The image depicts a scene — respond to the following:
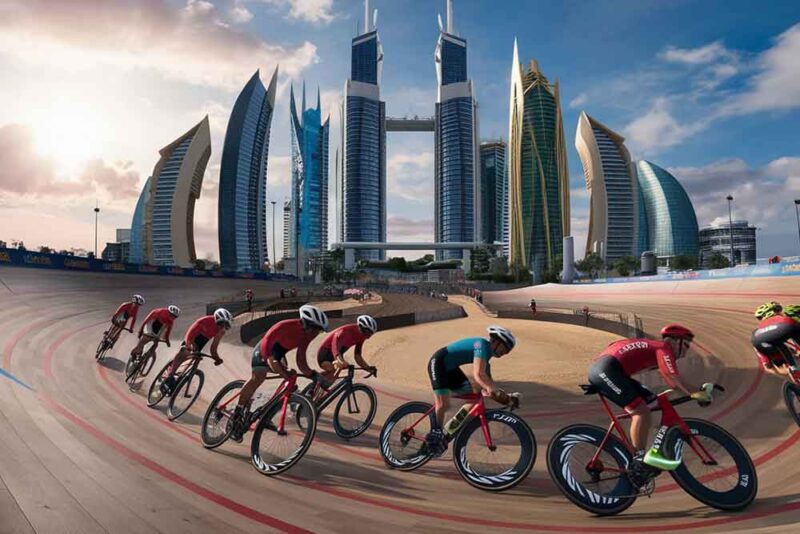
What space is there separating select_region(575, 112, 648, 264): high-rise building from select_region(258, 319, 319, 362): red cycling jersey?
528 feet

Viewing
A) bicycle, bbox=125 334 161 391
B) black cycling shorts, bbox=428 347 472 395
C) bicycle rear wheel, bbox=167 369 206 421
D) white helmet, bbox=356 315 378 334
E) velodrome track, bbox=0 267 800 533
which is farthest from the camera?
bicycle, bbox=125 334 161 391

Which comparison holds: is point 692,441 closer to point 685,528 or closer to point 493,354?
point 685,528

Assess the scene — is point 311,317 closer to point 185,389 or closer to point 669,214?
point 185,389

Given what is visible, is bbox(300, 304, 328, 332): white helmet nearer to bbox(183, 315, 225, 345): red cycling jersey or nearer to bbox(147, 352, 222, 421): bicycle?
bbox(147, 352, 222, 421): bicycle

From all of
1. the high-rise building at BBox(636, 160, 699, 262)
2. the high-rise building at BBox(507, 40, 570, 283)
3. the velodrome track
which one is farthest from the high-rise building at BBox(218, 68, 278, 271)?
the high-rise building at BBox(636, 160, 699, 262)

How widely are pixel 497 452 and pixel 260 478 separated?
272 cm

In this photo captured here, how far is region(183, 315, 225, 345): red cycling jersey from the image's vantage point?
7738mm

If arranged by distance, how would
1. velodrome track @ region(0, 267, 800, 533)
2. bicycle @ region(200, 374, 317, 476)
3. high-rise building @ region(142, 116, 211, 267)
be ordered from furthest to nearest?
high-rise building @ region(142, 116, 211, 267) < bicycle @ region(200, 374, 317, 476) < velodrome track @ region(0, 267, 800, 533)

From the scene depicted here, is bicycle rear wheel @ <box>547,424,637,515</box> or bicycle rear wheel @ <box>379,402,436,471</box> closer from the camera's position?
bicycle rear wheel @ <box>547,424,637,515</box>

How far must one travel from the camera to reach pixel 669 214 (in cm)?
17325

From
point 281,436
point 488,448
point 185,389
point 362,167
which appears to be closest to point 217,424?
point 281,436

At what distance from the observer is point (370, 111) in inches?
7318

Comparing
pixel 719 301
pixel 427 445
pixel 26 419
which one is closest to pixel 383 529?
pixel 427 445

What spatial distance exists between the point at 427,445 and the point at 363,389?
6.26 ft
